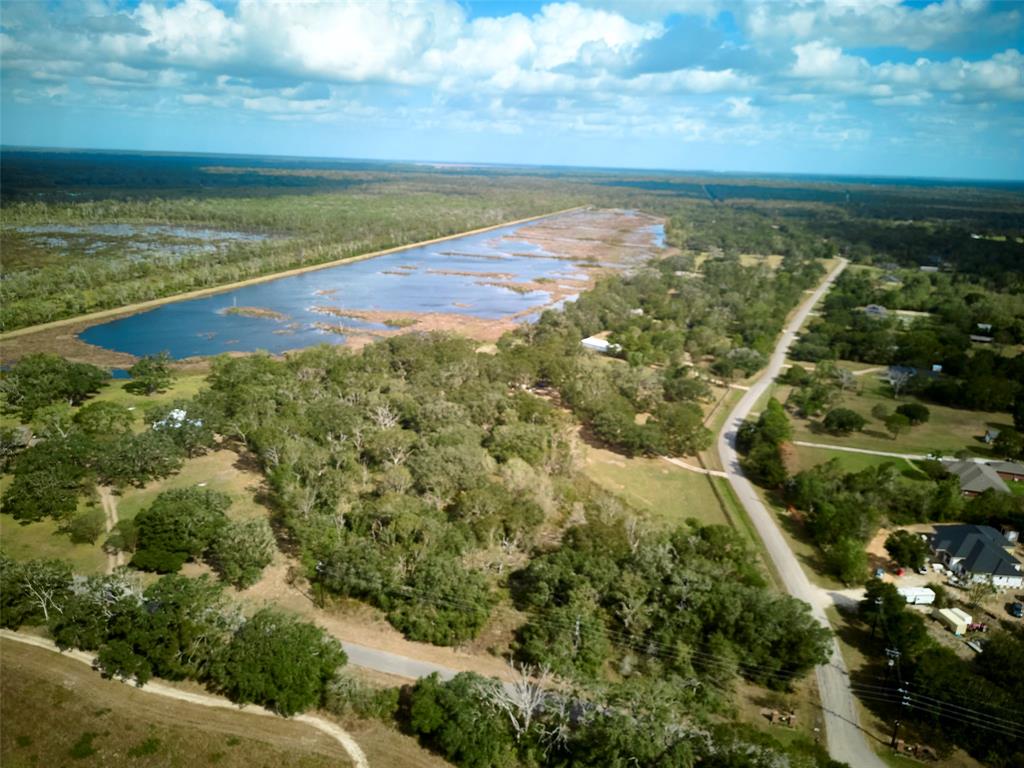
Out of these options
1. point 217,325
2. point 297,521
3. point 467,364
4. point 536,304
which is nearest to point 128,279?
point 217,325

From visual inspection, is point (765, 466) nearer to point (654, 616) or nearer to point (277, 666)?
point (654, 616)

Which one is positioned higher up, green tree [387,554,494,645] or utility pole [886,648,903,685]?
green tree [387,554,494,645]

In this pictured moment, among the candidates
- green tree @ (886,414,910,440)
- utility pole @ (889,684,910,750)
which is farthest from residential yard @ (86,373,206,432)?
green tree @ (886,414,910,440)

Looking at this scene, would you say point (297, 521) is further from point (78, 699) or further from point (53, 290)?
point (53, 290)

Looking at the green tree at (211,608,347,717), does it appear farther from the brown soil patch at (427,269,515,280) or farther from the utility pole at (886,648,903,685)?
the brown soil patch at (427,269,515,280)

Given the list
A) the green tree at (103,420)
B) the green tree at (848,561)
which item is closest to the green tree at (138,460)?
the green tree at (103,420)

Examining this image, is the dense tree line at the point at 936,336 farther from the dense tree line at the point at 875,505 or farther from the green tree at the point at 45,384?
the green tree at the point at 45,384

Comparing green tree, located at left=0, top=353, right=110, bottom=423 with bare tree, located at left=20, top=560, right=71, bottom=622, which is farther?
green tree, located at left=0, top=353, right=110, bottom=423
